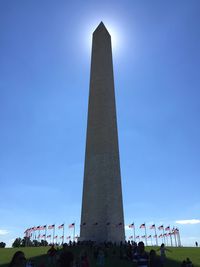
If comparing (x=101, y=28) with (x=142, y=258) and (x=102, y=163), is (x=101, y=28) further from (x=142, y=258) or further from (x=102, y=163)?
(x=142, y=258)

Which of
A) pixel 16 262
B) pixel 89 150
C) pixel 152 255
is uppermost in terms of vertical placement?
pixel 89 150

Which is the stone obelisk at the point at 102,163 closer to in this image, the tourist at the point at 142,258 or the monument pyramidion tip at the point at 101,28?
the monument pyramidion tip at the point at 101,28

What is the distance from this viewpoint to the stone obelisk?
1795 inches

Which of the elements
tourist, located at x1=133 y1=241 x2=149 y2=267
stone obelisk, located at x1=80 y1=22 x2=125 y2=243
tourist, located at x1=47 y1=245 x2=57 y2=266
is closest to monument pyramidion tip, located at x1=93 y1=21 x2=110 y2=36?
stone obelisk, located at x1=80 y1=22 x2=125 y2=243

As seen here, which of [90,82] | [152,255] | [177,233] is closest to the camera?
[152,255]

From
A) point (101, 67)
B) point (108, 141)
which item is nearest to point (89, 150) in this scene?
point (108, 141)

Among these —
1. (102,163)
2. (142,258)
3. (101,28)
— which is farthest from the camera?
(101,28)

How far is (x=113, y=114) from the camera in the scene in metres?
52.0

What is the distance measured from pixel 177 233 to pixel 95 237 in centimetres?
2395

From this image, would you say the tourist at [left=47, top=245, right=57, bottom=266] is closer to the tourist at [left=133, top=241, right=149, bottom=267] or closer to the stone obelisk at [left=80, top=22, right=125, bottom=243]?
the tourist at [left=133, top=241, right=149, bottom=267]

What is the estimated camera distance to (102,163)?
47875mm

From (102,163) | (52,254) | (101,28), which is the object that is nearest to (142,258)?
(52,254)

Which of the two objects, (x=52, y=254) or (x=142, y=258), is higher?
(x=52, y=254)

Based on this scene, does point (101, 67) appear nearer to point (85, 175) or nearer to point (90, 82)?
point (90, 82)
